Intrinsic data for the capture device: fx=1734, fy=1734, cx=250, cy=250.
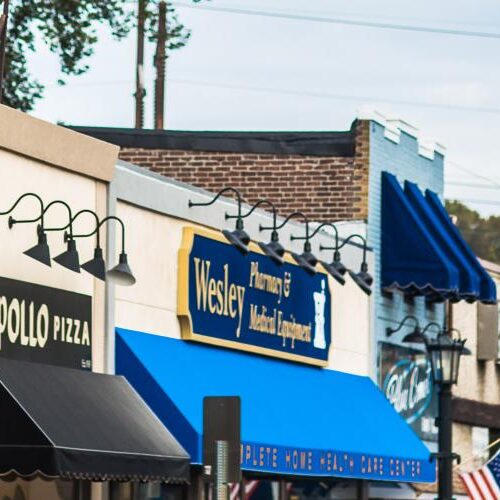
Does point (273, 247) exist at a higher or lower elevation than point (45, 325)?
higher

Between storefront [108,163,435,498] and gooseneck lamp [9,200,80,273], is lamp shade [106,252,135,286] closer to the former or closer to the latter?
gooseneck lamp [9,200,80,273]


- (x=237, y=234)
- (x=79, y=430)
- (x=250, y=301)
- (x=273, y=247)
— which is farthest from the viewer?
(x=250, y=301)

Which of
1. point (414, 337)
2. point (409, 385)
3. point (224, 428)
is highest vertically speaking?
point (414, 337)

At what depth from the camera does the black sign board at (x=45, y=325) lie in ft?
54.6

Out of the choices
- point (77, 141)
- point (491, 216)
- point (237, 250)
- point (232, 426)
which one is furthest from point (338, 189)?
point (491, 216)

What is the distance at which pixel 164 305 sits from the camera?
19922 mm

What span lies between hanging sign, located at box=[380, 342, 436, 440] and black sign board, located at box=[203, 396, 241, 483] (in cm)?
1218

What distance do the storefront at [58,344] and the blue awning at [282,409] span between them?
457 millimetres

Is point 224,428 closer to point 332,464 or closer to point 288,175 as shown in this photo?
point 332,464

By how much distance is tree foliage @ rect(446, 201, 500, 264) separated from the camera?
10369 cm

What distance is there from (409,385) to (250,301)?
20.7 feet

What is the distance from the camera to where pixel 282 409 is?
842 inches

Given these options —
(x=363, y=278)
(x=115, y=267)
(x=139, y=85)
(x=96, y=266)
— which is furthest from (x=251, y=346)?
(x=139, y=85)

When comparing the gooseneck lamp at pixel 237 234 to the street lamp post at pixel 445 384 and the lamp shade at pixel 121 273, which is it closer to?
the street lamp post at pixel 445 384
